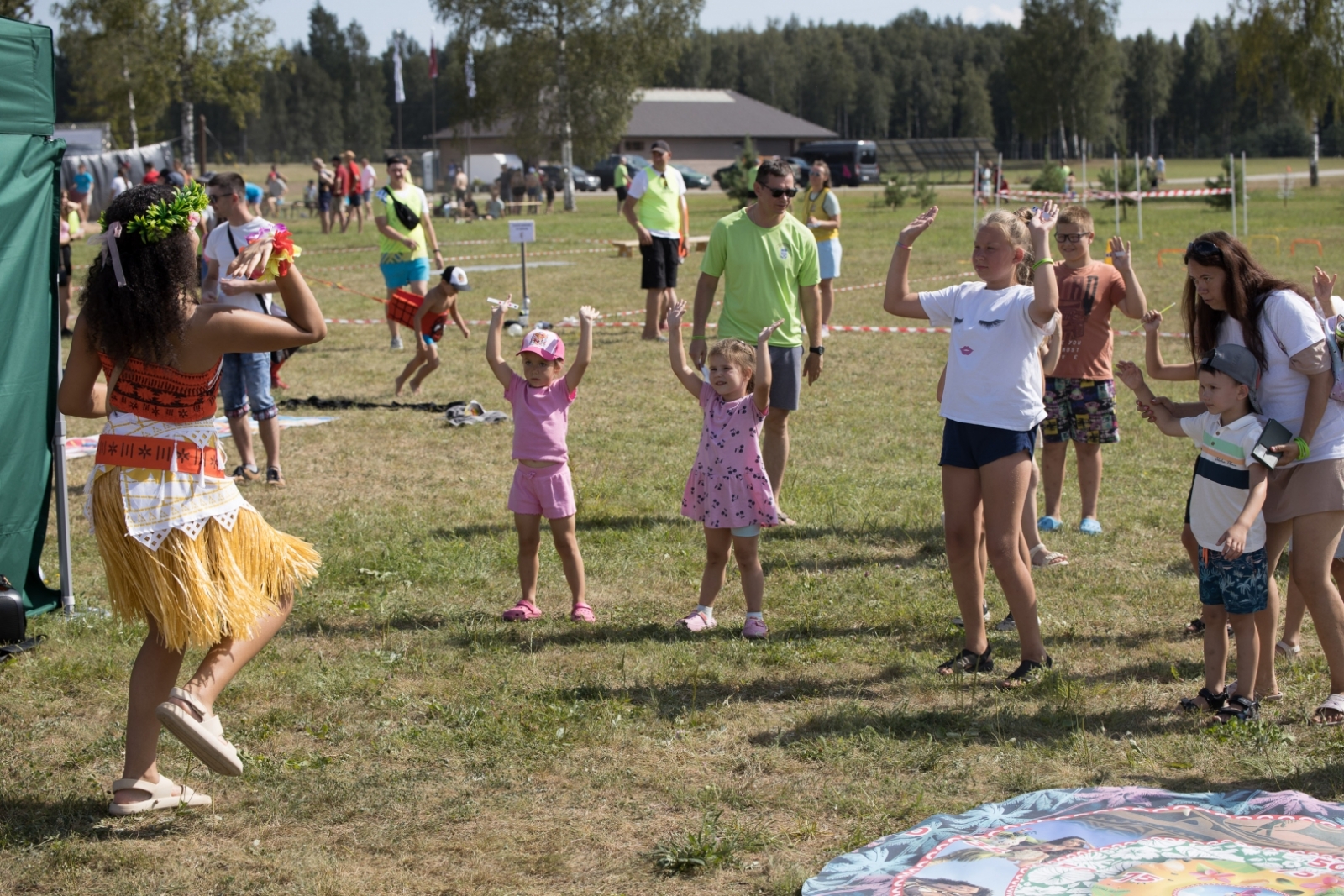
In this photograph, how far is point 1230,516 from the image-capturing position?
14.4ft

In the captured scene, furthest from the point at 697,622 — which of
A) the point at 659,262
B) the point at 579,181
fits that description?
the point at 579,181

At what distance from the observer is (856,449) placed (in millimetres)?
9141

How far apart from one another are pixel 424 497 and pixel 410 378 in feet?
13.7

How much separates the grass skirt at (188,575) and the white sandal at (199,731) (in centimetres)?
A: 19

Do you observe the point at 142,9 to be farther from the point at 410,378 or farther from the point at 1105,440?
the point at 1105,440

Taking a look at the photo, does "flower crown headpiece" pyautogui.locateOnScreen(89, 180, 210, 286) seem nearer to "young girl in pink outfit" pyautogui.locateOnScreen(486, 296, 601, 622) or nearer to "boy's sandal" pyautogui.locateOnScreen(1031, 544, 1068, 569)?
"young girl in pink outfit" pyautogui.locateOnScreen(486, 296, 601, 622)

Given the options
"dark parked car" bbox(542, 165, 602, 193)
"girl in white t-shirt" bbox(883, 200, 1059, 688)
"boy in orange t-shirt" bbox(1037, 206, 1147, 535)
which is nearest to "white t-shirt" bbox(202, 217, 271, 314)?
"girl in white t-shirt" bbox(883, 200, 1059, 688)

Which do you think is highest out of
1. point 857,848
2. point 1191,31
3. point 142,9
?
point 1191,31

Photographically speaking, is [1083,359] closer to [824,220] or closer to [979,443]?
[979,443]

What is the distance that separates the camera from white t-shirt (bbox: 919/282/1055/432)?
468cm

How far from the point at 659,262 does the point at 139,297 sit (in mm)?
9587

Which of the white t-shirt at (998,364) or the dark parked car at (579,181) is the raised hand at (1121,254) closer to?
the white t-shirt at (998,364)

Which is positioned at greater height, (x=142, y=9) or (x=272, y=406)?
(x=142, y=9)

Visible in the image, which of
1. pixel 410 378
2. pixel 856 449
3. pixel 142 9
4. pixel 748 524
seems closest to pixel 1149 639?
pixel 748 524
